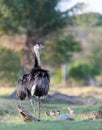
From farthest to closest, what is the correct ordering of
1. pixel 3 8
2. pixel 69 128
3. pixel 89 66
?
pixel 89 66 < pixel 3 8 < pixel 69 128

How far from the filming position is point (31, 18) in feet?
96.6

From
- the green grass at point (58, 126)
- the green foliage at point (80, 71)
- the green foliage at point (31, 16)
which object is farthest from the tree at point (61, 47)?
the green grass at point (58, 126)

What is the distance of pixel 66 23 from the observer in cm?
3028

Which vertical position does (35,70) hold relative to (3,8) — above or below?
below

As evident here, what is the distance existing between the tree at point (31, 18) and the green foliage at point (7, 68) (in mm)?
2949

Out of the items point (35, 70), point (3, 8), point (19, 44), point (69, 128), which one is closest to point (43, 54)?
point (19, 44)

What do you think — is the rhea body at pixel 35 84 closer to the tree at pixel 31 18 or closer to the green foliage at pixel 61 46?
the tree at pixel 31 18

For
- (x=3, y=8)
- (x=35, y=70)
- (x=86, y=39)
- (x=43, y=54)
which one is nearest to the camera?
(x=35, y=70)

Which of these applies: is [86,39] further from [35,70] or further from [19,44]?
[35,70]

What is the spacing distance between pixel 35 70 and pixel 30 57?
54.6 ft

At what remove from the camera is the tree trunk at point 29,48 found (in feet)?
97.1

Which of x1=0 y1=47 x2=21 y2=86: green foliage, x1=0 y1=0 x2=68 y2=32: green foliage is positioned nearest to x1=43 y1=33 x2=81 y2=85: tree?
x1=0 y1=0 x2=68 y2=32: green foliage

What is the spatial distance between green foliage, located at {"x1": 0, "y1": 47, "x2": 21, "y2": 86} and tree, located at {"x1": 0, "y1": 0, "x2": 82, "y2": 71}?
295cm

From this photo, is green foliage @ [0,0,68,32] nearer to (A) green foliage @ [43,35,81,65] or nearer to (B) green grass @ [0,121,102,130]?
(A) green foliage @ [43,35,81,65]
